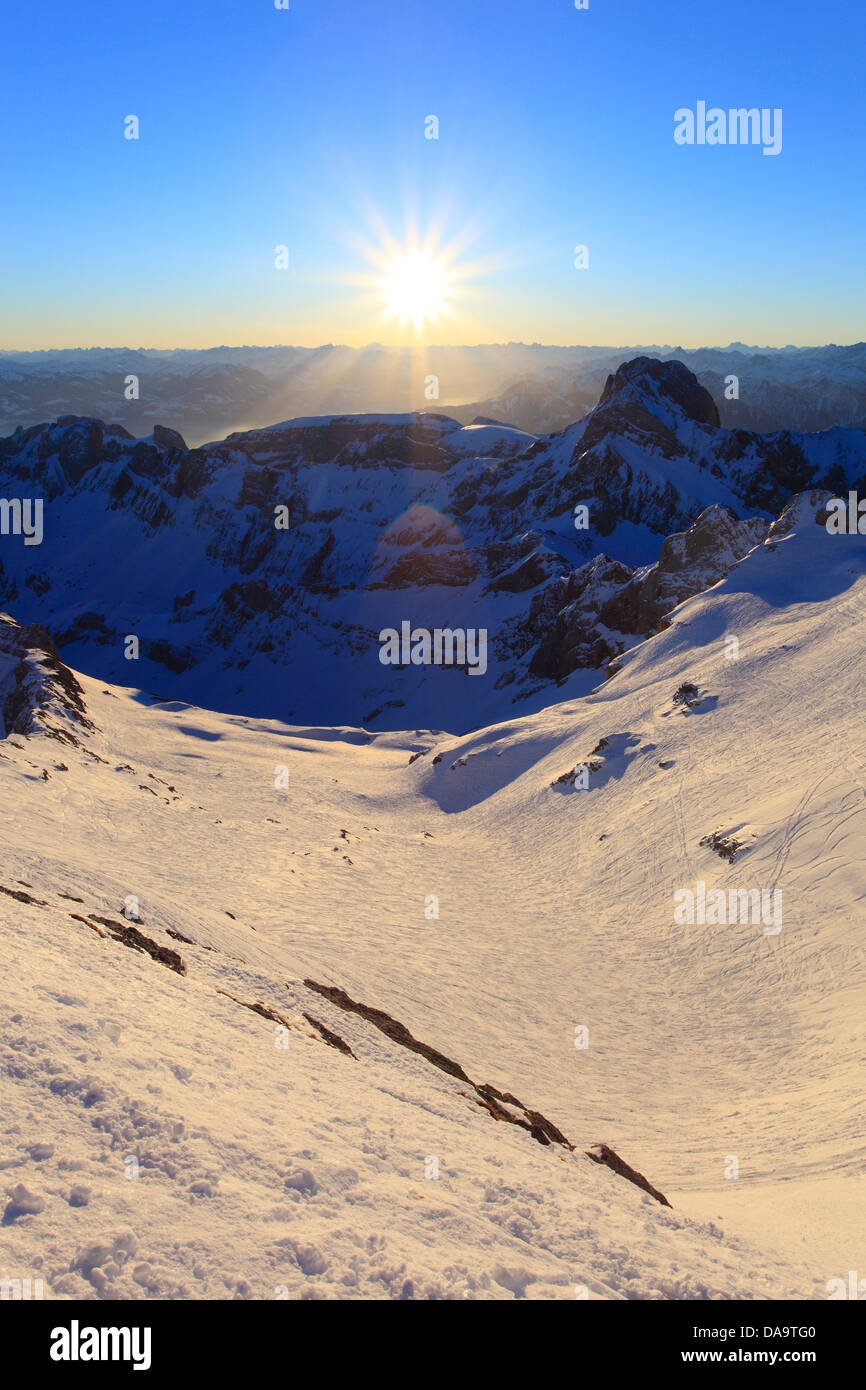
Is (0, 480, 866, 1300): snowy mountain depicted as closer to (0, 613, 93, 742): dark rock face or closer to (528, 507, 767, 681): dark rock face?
(0, 613, 93, 742): dark rock face

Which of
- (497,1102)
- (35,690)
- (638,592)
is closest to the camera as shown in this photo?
(497,1102)

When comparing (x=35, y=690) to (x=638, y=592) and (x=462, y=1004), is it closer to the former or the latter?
(x=462, y=1004)

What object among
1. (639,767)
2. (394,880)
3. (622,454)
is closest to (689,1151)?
(394,880)

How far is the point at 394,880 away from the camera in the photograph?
38188mm

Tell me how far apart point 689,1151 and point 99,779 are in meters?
34.2

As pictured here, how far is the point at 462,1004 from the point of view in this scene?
83.3 feet

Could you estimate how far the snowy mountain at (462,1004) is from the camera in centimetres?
895

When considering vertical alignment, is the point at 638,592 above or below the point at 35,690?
above

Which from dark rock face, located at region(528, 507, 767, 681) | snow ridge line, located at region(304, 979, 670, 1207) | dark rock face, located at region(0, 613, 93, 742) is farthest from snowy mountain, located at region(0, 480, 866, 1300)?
dark rock face, located at region(528, 507, 767, 681)

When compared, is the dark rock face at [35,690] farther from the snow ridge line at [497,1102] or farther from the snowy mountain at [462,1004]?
the snow ridge line at [497,1102]

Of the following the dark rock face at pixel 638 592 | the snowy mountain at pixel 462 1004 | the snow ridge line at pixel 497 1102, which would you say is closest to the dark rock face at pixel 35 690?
the snowy mountain at pixel 462 1004

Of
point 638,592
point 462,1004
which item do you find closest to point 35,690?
point 462,1004

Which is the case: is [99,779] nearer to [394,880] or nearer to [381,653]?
[394,880]

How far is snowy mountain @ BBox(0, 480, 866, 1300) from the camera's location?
8953mm
